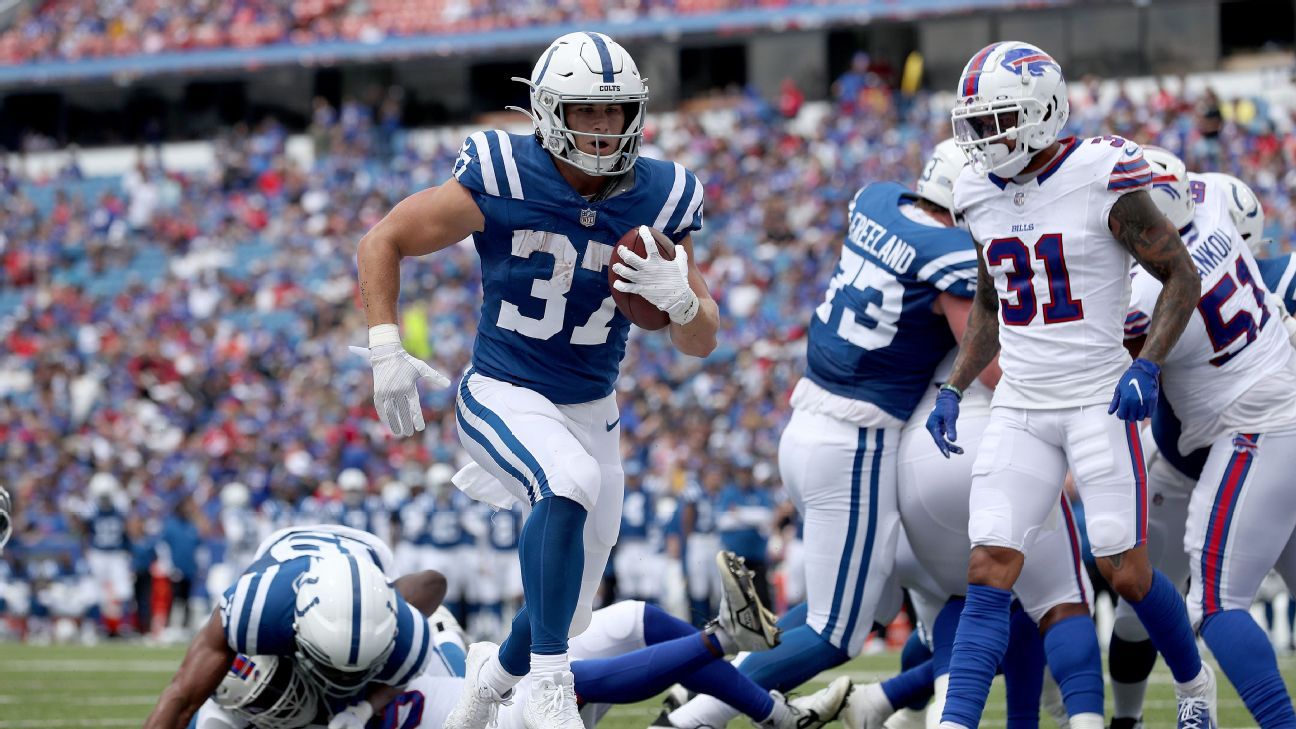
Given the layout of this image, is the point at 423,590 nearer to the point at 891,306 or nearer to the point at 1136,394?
the point at 891,306

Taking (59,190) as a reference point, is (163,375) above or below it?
below

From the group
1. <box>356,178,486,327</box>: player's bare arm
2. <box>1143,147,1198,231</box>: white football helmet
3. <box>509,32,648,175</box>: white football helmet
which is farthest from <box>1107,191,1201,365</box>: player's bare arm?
<box>356,178,486,327</box>: player's bare arm

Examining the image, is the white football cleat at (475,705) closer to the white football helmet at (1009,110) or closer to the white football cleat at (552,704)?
the white football cleat at (552,704)

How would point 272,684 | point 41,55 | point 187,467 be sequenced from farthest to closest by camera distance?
point 41,55 < point 187,467 < point 272,684

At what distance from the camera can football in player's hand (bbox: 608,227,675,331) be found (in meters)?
4.55

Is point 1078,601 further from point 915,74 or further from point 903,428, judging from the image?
point 915,74

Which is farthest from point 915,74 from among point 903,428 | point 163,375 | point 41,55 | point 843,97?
point 903,428

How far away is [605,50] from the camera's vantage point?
15.5 feet

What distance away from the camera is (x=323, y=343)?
1969 centimetres

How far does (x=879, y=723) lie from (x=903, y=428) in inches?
39.5

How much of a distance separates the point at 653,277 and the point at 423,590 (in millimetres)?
1985

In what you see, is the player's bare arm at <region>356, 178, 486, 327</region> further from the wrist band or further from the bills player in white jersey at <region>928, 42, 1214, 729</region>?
the bills player in white jersey at <region>928, 42, 1214, 729</region>

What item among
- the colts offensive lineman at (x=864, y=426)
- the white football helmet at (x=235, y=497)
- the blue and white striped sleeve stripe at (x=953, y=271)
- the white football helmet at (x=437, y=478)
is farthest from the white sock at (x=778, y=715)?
the white football helmet at (x=235, y=497)

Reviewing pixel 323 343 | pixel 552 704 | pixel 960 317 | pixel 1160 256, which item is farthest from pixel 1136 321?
pixel 323 343
